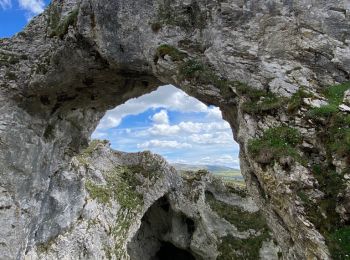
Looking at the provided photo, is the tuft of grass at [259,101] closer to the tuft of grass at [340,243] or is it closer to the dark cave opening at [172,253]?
the tuft of grass at [340,243]

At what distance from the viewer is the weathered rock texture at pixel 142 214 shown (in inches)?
866

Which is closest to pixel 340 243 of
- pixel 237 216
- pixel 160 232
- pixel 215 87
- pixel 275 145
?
pixel 275 145

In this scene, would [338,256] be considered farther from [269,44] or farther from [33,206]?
[33,206]

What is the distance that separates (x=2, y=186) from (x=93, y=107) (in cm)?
641

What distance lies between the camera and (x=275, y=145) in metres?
10.2

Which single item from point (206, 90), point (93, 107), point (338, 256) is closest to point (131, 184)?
point (93, 107)

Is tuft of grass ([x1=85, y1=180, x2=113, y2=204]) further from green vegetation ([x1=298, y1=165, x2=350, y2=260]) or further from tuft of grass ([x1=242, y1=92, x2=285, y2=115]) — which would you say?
green vegetation ([x1=298, y1=165, x2=350, y2=260])

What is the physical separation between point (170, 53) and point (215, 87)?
226cm

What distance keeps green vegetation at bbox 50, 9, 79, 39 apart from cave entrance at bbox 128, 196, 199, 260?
54.8 feet

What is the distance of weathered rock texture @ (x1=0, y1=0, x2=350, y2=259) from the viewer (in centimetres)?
958

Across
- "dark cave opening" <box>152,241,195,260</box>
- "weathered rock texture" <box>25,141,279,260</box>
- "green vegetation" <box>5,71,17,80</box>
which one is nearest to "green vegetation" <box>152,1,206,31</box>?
"green vegetation" <box>5,71,17,80</box>

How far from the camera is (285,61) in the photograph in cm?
1150

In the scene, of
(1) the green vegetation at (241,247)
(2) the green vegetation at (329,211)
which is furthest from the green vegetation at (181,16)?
(1) the green vegetation at (241,247)

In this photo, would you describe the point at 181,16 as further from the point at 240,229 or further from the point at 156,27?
the point at 240,229
